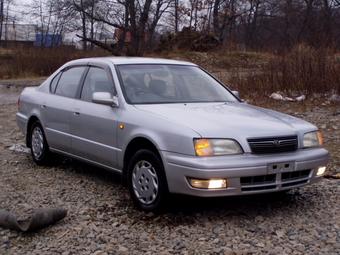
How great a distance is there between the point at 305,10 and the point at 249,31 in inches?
231

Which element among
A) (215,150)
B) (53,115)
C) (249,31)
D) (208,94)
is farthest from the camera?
(249,31)

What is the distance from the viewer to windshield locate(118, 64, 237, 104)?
6172 millimetres

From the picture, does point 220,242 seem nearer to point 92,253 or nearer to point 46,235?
point 92,253

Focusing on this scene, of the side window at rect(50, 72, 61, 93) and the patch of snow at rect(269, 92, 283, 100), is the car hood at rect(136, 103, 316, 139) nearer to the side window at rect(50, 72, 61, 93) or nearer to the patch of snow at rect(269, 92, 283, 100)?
the side window at rect(50, 72, 61, 93)

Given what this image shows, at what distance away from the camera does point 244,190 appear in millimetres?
5055

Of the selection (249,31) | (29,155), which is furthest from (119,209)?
(249,31)

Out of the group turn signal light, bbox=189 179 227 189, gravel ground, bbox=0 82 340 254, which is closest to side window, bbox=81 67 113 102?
gravel ground, bbox=0 82 340 254

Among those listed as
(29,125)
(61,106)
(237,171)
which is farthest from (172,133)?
(29,125)

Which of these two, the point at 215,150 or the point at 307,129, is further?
the point at 307,129

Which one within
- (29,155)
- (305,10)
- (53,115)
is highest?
(305,10)

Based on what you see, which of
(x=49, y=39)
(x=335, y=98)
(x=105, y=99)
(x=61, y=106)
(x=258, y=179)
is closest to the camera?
(x=258, y=179)

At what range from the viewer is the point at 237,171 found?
16.2ft

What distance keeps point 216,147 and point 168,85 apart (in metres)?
1.61

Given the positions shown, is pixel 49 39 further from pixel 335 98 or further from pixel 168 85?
pixel 168 85
